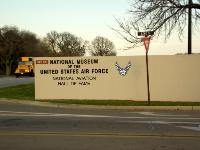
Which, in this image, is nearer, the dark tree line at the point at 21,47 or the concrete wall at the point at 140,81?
the concrete wall at the point at 140,81

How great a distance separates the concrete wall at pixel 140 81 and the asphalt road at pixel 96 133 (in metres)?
6.62

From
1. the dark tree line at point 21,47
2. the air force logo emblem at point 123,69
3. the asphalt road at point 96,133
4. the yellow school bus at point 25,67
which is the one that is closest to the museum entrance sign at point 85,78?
the air force logo emblem at point 123,69

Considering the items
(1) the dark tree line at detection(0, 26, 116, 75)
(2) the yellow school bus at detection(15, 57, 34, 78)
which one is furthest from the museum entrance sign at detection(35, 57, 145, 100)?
(1) the dark tree line at detection(0, 26, 116, 75)

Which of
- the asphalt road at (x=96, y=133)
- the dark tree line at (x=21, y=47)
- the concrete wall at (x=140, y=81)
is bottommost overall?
the asphalt road at (x=96, y=133)

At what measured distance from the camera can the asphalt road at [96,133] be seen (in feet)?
29.7

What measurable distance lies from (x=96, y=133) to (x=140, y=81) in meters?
10.7

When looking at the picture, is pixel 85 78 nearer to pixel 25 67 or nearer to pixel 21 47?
pixel 25 67

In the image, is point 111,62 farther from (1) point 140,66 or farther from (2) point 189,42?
(2) point 189,42

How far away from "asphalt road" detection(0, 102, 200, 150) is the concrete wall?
21.7 feet

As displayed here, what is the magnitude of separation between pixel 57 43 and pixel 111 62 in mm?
88410

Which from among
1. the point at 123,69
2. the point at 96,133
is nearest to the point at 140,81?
the point at 123,69

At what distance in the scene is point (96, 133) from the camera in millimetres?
10680

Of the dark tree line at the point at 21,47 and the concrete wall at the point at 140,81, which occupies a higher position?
the dark tree line at the point at 21,47

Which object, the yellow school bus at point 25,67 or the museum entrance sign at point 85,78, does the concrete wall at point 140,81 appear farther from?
the yellow school bus at point 25,67
